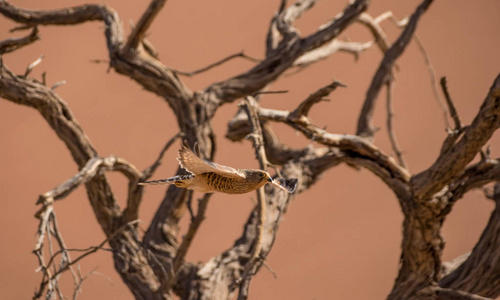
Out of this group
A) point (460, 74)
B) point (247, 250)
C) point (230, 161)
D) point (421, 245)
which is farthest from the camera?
point (460, 74)

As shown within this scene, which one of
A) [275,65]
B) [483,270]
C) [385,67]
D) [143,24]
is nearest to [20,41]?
[143,24]

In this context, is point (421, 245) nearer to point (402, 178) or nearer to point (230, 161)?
point (402, 178)


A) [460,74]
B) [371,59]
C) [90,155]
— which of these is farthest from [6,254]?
[460,74]

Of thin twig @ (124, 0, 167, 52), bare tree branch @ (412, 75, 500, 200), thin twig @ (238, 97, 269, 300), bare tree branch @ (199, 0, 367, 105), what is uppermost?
thin twig @ (124, 0, 167, 52)

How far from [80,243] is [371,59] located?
70.5 inches

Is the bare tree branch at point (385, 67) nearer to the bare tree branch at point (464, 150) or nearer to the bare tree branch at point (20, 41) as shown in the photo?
the bare tree branch at point (464, 150)

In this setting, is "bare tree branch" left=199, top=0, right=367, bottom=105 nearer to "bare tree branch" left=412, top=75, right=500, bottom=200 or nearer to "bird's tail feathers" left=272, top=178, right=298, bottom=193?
"bare tree branch" left=412, top=75, right=500, bottom=200

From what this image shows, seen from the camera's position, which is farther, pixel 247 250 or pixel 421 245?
pixel 247 250

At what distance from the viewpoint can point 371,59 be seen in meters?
3.23

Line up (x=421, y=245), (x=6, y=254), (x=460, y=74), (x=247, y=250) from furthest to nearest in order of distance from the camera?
(x=460, y=74) < (x=6, y=254) < (x=247, y=250) < (x=421, y=245)

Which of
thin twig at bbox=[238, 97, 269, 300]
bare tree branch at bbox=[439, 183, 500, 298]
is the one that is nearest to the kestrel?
thin twig at bbox=[238, 97, 269, 300]

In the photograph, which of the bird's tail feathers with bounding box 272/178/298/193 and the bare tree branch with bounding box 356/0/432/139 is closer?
the bird's tail feathers with bounding box 272/178/298/193

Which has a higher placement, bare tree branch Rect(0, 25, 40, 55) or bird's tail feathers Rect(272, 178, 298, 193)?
bare tree branch Rect(0, 25, 40, 55)

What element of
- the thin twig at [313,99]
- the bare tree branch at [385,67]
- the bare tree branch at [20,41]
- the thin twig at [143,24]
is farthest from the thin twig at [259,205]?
the bare tree branch at [385,67]
